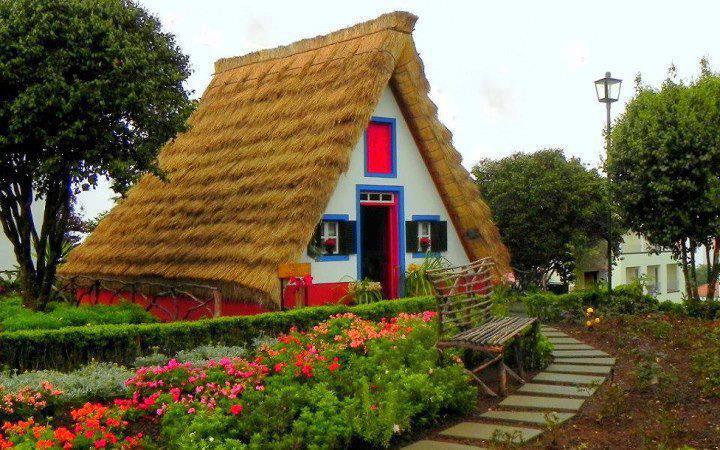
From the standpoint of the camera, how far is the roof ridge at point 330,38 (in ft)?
54.0

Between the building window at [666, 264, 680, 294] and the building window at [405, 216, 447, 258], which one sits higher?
the building window at [405, 216, 447, 258]

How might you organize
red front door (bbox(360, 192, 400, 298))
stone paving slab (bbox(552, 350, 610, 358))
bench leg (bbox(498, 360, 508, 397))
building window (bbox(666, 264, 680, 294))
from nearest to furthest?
bench leg (bbox(498, 360, 508, 397))
stone paving slab (bbox(552, 350, 610, 358))
red front door (bbox(360, 192, 400, 298))
building window (bbox(666, 264, 680, 294))

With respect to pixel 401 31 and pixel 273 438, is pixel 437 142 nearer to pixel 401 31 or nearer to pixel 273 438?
pixel 401 31

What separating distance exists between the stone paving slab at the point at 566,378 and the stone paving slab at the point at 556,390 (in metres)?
0.24

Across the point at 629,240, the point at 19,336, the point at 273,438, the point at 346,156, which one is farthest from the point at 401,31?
the point at 629,240

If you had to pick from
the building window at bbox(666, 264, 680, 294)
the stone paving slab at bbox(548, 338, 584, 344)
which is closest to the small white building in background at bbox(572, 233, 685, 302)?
the building window at bbox(666, 264, 680, 294)

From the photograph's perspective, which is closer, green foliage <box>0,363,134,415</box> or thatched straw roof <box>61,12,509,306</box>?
green foliage <box>0,363,134,415</box>

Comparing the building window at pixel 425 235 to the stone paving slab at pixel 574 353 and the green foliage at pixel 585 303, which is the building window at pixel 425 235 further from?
the stone paving slab at pixel 574 353

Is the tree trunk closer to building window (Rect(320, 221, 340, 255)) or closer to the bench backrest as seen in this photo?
building window (Rect(320, 221, 340, 255))

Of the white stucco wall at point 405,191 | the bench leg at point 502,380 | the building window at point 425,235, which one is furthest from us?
the building window at point 425,235

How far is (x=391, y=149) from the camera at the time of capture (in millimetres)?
16875

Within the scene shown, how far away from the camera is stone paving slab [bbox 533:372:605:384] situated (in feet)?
27.9

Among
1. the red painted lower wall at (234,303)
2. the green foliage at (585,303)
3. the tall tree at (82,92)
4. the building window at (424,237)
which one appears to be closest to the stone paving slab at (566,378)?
the green foliage at (585,303)

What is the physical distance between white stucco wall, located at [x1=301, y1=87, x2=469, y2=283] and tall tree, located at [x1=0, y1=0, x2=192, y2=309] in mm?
3473
